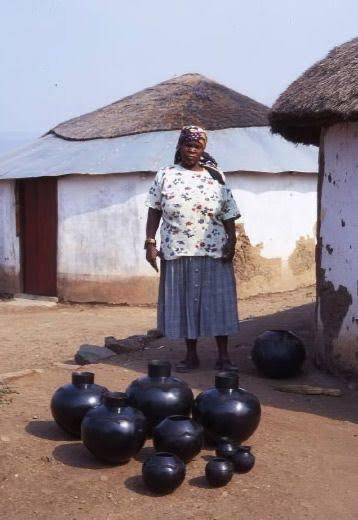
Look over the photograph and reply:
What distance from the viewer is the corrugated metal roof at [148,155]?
1082 cm

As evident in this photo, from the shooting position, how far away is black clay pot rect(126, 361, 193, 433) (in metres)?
4.10

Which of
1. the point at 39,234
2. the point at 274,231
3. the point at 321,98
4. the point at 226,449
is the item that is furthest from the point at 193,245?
the point at 39,234

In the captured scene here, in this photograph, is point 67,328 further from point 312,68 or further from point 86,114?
point 86,114

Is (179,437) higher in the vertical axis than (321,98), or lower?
lower

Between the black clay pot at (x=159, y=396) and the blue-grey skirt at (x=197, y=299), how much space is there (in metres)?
1.43

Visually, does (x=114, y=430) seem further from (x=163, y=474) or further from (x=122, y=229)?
(x=122, y=229)

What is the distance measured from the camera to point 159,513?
339 cm

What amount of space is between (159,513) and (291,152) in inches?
363

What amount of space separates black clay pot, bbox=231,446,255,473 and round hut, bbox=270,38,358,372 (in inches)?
77.8

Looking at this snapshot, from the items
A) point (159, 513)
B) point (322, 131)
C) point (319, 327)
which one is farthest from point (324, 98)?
point (159, 513)

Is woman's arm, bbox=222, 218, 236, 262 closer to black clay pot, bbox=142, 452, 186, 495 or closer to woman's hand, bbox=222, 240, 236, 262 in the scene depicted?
woman's hand, bbox=222, 240, 236, 262

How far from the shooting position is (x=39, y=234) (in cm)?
1167

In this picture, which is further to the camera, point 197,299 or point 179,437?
point 197,299

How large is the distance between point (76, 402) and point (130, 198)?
6.76 m
